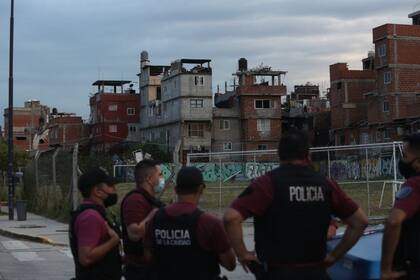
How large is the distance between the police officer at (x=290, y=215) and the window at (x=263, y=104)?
80326 mm

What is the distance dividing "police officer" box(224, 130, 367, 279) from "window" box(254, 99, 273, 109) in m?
80.3

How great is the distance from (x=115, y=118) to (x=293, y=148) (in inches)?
3752

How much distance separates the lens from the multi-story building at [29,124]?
396ft

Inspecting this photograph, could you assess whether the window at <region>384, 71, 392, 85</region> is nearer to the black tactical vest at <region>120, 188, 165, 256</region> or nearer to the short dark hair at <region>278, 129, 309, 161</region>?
the black tactical vest at <region>120, 188, 165, 256</region>

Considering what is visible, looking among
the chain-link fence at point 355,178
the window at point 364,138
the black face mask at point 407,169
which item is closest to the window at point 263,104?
the window at point 364,138

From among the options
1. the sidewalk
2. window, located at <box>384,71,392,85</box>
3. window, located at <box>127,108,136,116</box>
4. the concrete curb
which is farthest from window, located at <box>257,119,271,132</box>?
the concrete curb

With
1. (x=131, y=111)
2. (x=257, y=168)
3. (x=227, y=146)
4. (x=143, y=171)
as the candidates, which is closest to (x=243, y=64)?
(x=227, y=146)

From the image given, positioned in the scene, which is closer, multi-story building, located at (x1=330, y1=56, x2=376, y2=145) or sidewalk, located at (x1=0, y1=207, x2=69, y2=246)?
sidewalk, located at (x1=0, y1=207, x2=69, y2=246)

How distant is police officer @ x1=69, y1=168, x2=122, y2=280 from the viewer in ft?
16.7

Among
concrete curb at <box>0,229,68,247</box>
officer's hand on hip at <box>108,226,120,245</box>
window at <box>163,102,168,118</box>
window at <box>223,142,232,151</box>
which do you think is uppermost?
window at <box>163,102,168,118</box>

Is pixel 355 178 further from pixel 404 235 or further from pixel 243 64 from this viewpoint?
pixel 243 64

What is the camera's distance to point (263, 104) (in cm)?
8512

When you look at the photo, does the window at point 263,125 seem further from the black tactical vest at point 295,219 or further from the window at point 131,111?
the black tactical vest at point 295,219

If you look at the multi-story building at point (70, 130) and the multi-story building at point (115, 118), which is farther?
the multi-story building at point (70, 130)
